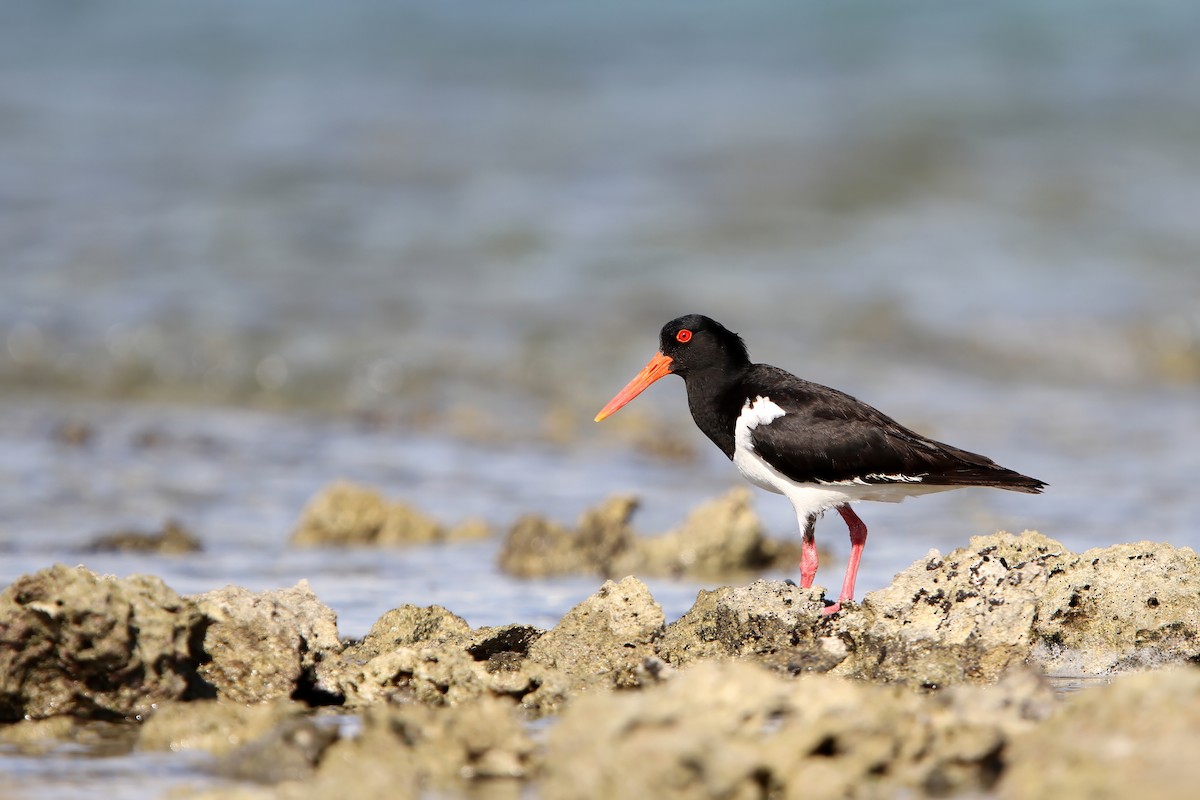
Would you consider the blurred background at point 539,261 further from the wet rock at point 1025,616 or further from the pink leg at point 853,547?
the wet rock at point 1025,616

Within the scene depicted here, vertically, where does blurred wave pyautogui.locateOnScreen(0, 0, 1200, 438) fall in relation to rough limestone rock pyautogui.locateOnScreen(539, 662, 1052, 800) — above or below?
above

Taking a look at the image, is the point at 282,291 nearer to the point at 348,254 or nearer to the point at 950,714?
the point at 348,254

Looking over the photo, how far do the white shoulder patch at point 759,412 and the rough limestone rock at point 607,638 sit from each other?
1428mm

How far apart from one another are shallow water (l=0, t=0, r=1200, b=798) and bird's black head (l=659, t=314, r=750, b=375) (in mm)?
1059

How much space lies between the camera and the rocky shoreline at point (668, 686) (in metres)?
3.15

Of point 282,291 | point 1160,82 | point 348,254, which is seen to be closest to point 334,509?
point 282,291

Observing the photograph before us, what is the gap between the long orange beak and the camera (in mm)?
6684

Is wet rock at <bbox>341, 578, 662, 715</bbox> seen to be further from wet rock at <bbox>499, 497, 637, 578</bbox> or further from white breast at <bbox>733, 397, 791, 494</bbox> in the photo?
wet rock at <bbox>499, 497, 637, 578</bbox>

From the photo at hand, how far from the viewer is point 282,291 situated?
1323 cm

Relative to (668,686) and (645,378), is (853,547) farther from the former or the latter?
(668,686)

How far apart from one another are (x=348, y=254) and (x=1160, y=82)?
13627mm

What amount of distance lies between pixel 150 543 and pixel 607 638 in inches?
133

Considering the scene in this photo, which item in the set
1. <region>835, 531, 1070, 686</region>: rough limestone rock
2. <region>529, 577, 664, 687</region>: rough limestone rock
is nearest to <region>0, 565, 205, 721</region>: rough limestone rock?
<region>529, 577, 664, 687</region>: rough limestone rock

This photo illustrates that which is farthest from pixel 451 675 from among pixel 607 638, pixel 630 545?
pixel 630 545
